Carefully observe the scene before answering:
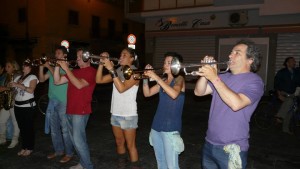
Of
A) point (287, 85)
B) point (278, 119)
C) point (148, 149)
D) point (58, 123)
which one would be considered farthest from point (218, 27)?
point (58, 123)

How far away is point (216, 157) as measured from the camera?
2.83m

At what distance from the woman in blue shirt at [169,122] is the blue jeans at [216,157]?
28.1 inches

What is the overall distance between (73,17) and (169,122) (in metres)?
24.4

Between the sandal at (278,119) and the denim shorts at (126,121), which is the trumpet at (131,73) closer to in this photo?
the denim shorts at (126,121)

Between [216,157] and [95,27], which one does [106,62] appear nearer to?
[216,157]

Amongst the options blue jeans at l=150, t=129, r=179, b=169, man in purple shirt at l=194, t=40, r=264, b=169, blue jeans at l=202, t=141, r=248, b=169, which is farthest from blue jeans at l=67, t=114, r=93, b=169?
man in purple shirt at l=194, t=40, r=264, b=169

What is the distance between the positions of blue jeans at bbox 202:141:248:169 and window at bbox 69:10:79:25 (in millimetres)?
24958

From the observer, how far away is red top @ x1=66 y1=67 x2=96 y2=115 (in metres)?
4.39

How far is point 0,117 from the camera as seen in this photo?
5.91 metres

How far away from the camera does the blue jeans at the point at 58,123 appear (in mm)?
5168

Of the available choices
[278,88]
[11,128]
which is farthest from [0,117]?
[278,88]

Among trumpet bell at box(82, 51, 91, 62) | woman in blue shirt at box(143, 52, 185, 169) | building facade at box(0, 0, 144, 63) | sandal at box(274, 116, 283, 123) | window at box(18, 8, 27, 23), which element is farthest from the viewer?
window at box(18, 8, 27, 23)

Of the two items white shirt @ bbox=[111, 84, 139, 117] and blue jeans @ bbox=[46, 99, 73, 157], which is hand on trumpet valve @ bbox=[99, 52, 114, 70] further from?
blue jeans @ bbox=[46, 99, 73, 157]

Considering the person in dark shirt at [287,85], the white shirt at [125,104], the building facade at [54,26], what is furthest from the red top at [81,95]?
the building facade at [54,26]
